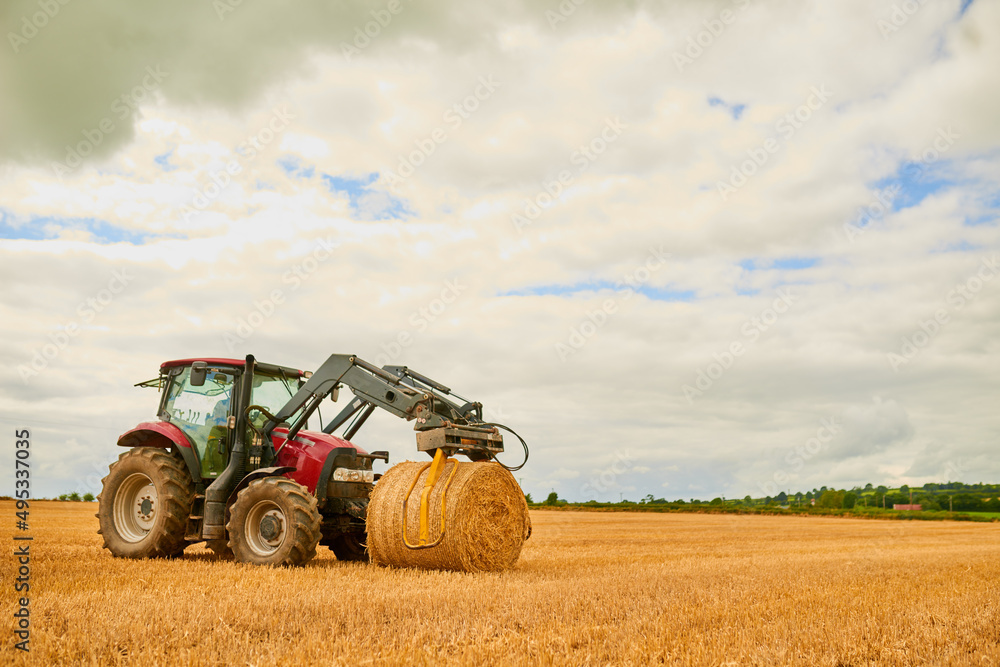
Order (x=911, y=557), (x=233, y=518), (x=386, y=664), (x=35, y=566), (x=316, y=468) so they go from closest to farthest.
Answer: (x=386, y=664) < (x=35, y=566) < (x=233, y=518) < (x=316, y=468) < (x=911, y=557)

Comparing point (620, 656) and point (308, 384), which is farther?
point (308, 384)

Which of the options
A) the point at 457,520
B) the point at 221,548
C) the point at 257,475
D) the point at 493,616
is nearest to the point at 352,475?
the point at 257,475

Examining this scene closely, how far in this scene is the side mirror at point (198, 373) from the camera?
10.6 meters

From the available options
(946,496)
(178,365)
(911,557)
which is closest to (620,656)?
(178,365)

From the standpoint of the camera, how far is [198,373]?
10672mm

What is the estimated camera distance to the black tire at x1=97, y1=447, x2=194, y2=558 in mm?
10406

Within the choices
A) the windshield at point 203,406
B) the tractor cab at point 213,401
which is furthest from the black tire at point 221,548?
the windshield at point 203,406

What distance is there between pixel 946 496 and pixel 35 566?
6327cm

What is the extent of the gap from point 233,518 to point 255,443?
123 centimetres

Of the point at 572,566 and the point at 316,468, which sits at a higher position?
the point at 316,468

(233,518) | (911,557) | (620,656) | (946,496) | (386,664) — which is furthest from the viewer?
(946,496)

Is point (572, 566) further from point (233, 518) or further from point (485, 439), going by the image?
point (233, 518)

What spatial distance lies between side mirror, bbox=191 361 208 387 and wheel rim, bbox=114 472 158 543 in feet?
4.98

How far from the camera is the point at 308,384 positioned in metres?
10.7
